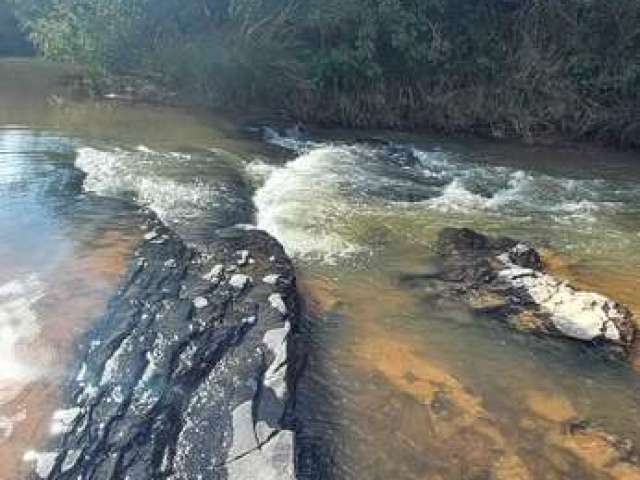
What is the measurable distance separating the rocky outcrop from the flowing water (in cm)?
25

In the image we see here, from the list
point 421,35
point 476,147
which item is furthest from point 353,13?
point 476,147

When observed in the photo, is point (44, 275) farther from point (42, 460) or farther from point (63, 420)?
point (42, 460)

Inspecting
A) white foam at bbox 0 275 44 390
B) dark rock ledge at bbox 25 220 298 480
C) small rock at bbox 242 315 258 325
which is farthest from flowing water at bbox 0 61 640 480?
small rock at bbox 242 315 258 325

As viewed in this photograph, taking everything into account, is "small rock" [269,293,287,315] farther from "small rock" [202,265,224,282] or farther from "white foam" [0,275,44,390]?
"white foam" [0,275,44,390]

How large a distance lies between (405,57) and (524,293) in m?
10.6

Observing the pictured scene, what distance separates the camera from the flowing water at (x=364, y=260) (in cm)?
566

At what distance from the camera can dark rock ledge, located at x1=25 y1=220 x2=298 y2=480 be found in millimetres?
4988

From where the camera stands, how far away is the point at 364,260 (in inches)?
354

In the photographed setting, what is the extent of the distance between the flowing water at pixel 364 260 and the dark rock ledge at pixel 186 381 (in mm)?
243

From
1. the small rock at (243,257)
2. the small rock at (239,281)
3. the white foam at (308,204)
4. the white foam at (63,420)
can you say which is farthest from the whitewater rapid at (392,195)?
the white foam at (63,420)

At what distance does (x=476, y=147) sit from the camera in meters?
16.4

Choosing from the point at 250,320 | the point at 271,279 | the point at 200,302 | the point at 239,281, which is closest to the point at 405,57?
the point at 271,279

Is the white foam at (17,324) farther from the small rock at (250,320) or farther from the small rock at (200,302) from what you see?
the small rock at (250,320)

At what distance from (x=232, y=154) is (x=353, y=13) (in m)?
5.12
